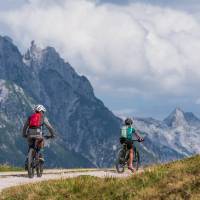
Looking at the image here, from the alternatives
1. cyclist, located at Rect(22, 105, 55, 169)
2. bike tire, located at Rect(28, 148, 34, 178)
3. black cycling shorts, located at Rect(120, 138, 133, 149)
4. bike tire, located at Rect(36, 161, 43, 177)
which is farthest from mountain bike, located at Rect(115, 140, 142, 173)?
bike tire, located at Rect(28, 148, 34, 178)

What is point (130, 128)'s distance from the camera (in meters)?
28.2

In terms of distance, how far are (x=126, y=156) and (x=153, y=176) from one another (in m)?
13.0

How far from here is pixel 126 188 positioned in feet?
47.0

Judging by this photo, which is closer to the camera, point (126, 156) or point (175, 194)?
point (175, 194)

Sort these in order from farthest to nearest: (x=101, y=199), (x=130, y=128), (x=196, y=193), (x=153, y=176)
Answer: (x=130, y=128) → (x=153, y=176) → (x=101, y=199) → (x=196, y=193)

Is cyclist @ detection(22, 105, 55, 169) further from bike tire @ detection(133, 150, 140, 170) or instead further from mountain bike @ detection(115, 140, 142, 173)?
bike tire @ detection(133, 150, 140, 170)

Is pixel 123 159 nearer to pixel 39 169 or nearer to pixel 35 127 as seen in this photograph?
pixel 39 169

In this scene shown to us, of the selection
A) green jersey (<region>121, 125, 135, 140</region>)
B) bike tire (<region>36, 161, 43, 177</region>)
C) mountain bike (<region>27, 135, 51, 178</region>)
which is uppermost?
green jersey (<region>121, 125, 135, 140</region>)

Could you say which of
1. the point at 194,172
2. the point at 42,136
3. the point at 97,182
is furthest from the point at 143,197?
the point at 42,136

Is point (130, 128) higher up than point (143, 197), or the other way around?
point (130, 128)

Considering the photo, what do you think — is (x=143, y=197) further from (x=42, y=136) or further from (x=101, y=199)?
(x=42, y=136)

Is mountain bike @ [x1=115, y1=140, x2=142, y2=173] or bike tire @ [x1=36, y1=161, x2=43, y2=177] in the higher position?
mountain bike @ [x1=115, y1=140, x2=142, y2=173]

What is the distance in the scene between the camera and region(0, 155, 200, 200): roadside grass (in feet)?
42.6

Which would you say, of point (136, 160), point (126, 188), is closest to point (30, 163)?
point (136, 160)
